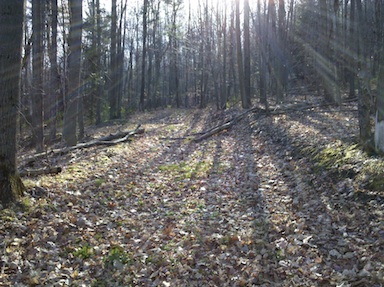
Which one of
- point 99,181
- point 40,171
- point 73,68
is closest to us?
point 40,171

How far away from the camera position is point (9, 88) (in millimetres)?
5293

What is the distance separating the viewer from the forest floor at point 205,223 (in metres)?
4.33

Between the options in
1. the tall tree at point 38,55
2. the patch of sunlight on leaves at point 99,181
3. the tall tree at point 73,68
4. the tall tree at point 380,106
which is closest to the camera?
the tall tree at point 380,106

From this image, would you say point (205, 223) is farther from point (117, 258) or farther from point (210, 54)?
point (210, 54)

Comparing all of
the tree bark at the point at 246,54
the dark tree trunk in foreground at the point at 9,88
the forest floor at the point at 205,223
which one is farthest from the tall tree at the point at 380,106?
the tree bark at the point at 246,54

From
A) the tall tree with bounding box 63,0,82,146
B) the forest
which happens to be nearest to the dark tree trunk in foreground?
the forest

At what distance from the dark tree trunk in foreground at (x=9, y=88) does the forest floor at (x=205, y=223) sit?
1.56 ft

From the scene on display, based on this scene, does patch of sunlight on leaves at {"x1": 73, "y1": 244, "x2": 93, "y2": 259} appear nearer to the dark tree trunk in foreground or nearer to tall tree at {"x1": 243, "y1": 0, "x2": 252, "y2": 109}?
the dark tree trunk in foreground

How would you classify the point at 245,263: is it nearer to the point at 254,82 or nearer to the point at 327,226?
the point at 327,226

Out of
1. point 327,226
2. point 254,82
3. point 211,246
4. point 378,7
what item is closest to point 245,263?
point 211,246

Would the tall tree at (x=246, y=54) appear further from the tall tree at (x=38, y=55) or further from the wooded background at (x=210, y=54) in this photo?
the tall tree at (x=38, y=55)

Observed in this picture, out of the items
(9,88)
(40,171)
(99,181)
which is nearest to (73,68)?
(40,171)

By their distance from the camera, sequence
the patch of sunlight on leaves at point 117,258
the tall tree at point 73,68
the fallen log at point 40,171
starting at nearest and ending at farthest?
the patch of sunlight on leaves at point 117,258, the fallen log at point 40,171, the tall tree at point 73,68

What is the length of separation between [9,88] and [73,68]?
648cm
